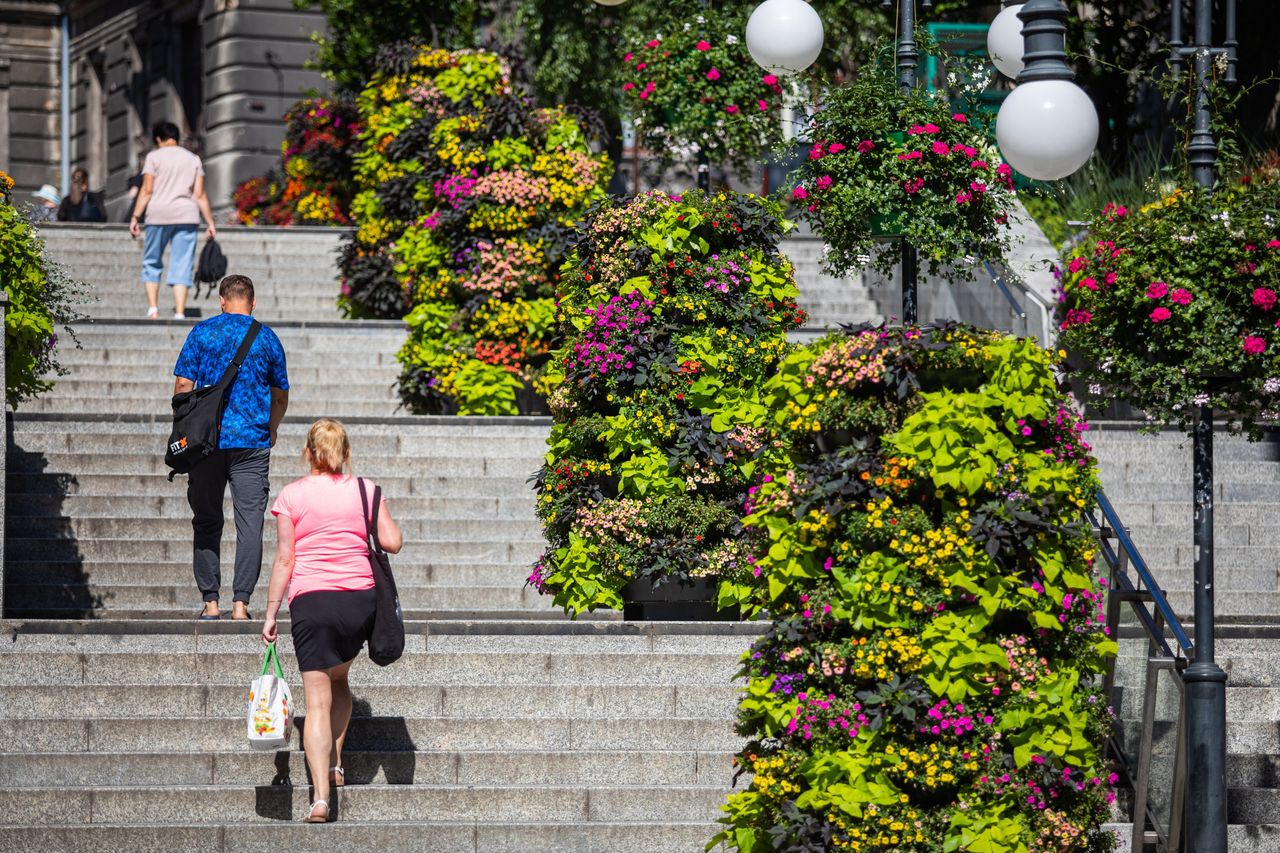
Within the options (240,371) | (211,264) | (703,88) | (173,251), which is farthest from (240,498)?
(703,88)

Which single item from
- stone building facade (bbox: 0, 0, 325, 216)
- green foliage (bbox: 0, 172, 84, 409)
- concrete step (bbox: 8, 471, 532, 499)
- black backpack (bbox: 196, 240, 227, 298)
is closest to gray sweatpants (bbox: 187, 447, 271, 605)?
green foliage (bbox: 0, 172, 84, 409)

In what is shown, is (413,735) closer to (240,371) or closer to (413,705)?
(413,705)

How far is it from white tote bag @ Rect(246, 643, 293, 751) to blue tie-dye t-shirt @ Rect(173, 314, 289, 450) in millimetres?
2203

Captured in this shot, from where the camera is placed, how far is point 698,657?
997cm

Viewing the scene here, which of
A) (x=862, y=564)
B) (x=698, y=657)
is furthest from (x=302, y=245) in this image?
(x=862, y=564)

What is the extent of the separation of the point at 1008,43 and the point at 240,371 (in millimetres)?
4778

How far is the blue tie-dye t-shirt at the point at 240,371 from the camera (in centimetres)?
1059

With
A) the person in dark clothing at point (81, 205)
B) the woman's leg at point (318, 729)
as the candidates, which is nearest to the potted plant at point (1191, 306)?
the woman's leg at point (318, 729)

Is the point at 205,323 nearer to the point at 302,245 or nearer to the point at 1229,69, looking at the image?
the point at 1229,69

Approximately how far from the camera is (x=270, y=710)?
8.58 metres

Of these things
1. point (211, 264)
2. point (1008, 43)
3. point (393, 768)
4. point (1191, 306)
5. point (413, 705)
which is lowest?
point (393, 768)

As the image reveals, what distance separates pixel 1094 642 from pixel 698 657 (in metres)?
2.77

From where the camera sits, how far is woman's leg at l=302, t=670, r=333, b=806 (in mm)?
8664

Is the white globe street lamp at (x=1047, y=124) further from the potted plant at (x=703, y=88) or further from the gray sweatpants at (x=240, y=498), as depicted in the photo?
the potted plant at (x=703, y=88)
